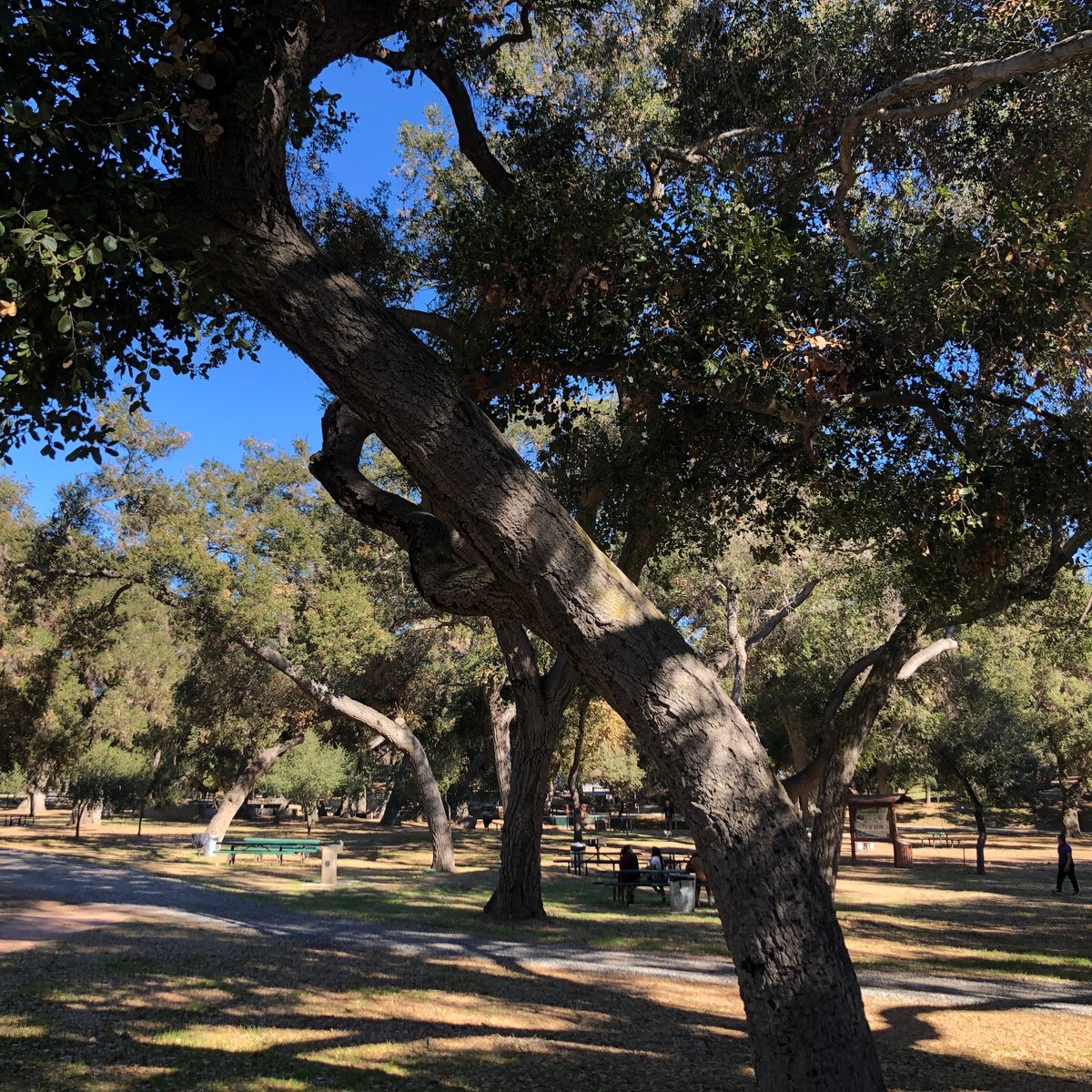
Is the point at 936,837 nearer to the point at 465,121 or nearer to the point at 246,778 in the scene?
the point at 246,778

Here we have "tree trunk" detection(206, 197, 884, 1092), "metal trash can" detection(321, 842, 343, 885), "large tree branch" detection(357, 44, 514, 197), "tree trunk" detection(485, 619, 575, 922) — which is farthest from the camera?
"metal trash can" detection(321, 842, 343, 885)

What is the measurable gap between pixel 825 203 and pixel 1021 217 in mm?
2733

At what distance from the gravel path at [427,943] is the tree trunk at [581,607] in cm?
644

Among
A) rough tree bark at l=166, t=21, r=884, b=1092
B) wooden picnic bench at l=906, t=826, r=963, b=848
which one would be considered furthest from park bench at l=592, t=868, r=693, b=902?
wooden picnic bench at l=906, t=826, r=963, b=848

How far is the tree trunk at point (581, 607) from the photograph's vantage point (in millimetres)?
3707

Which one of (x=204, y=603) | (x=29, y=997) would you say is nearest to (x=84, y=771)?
(x=204, y=603)

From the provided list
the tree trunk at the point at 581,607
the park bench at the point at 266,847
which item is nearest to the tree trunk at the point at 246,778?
Answer: the park bench at the point at 266,847

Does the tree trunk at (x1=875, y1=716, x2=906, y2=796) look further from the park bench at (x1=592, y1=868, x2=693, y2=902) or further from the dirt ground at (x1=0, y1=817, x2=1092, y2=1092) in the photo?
the dirt ground at (x1=0, y1=817, x2=1092, y2=1092)

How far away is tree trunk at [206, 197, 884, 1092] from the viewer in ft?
12.2

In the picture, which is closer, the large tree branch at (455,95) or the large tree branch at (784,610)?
the large tree branch at (455,95)

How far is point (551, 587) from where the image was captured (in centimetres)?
429

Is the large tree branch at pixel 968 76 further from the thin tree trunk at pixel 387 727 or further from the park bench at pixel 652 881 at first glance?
the thin tree trunk at pixel 387 727

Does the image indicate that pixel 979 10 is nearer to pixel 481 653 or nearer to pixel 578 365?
pixel 578 365

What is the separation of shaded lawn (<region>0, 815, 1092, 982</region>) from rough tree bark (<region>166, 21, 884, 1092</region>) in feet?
29.0
